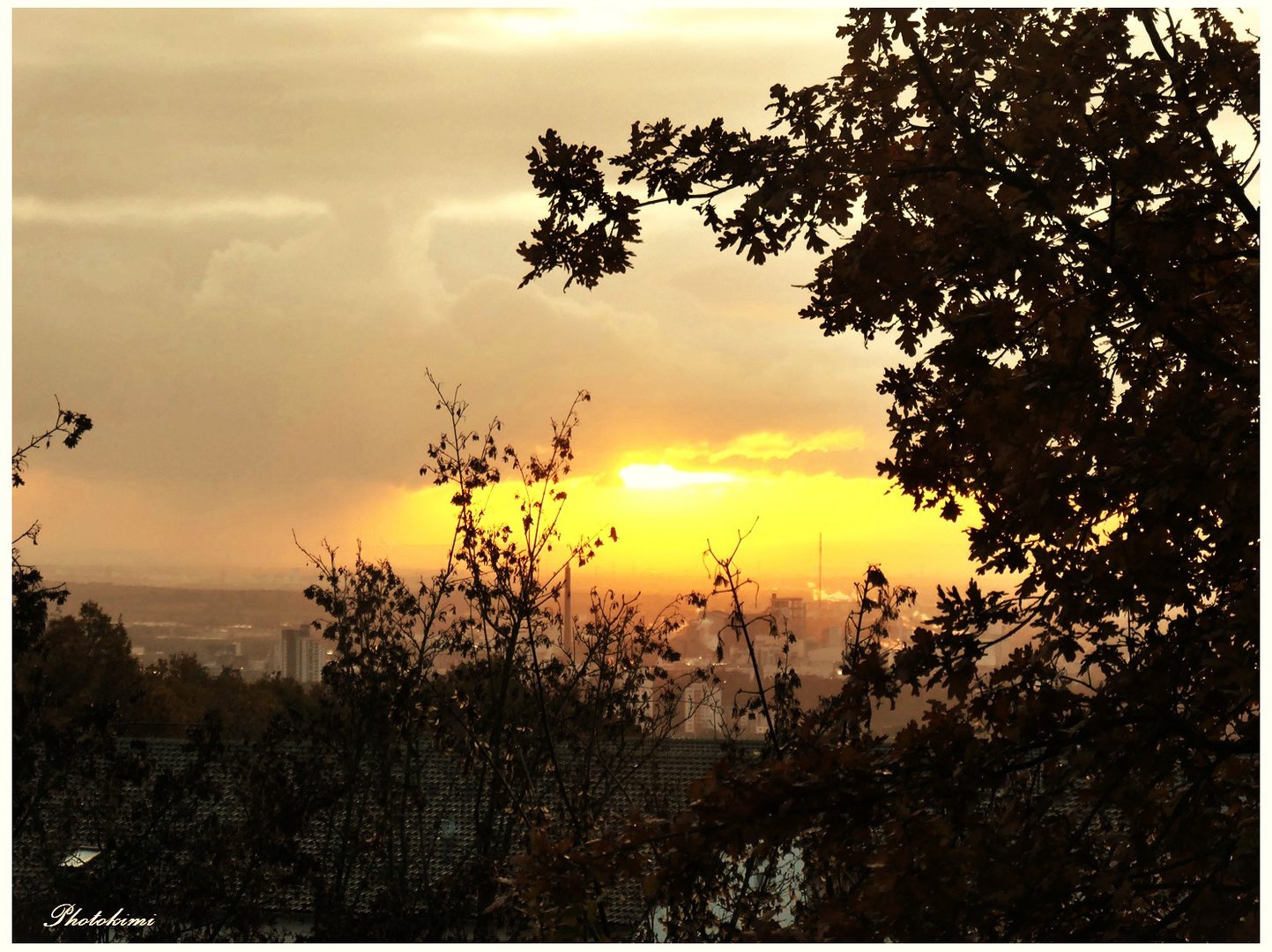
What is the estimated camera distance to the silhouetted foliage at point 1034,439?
3.06 m

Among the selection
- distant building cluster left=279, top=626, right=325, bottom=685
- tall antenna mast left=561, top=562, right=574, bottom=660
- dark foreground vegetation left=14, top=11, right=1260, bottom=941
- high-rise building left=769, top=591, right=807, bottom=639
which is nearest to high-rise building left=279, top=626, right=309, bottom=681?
distant building cluster left=279, top=626, right=325, bottom=685

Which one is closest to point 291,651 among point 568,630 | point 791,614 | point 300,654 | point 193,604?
point 300,654

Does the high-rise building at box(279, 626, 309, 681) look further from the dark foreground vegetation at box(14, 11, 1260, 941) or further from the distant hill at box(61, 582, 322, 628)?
the dark foreground vegetation at box(14, 11, 1260, 941)

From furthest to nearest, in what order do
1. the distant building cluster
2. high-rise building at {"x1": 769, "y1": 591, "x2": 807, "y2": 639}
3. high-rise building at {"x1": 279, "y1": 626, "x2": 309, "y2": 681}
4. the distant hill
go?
the distant hill, high-rise building at {"x1": 279, "y1": 626, "x2": 309, "y2": 681}, the distant building cluster, high-rise building at {"x1": 769, "y1": 591, "x2": 807, "y2": 639}

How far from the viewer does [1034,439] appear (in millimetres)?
2994

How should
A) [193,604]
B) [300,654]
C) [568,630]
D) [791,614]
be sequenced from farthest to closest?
[193,604], [300,654], [568,630], [791,614]

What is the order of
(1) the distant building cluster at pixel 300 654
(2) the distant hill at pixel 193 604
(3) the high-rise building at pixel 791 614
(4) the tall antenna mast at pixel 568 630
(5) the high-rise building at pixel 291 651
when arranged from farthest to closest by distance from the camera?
(2) the distant hill at pixel 193 604 → (5) the high-rise building at pixel 291 651 → (1) the distant building cluster at pixel 300 654 → (4) the tall antenna mast at pixel 568 630 → (3) the high-rise building at pixel 791 614

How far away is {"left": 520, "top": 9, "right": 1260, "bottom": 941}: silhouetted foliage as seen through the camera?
121 inches

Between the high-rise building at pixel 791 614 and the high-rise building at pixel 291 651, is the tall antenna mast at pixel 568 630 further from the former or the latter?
the high-rise building at pixel 291 651

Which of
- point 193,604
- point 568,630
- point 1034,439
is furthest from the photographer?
point 193,604

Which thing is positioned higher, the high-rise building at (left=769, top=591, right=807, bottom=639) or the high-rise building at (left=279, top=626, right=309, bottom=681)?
the high-rise building at (left=769, top=591, right=807, bottom=639)

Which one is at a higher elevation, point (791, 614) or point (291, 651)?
point (791, 614)

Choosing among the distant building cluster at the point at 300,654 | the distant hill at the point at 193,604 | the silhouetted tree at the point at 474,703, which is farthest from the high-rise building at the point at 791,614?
the distant hill at the point at 193,604

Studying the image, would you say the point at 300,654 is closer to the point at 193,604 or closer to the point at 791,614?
the point at 193,604
